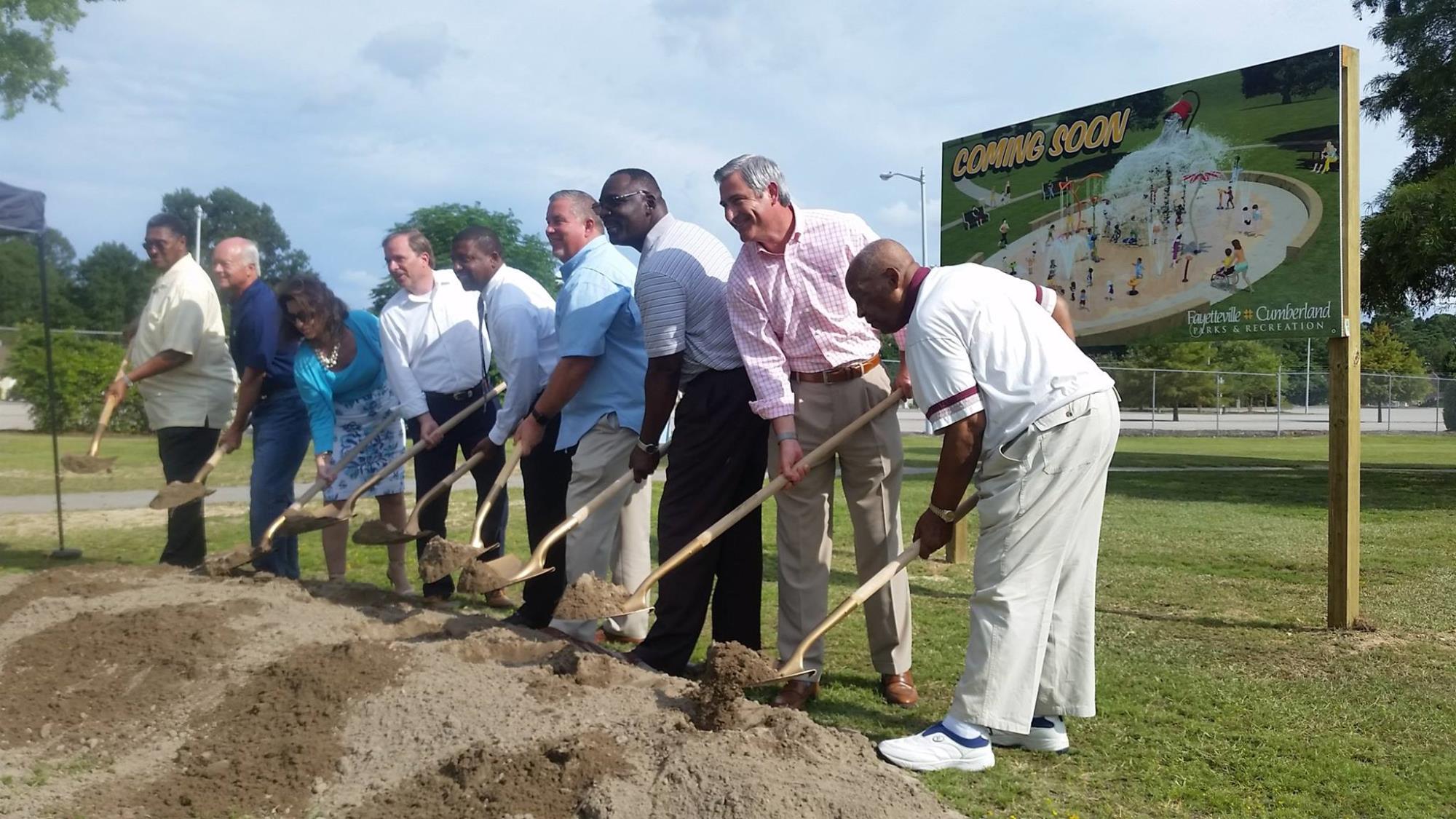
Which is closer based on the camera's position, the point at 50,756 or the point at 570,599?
the point at 50,756

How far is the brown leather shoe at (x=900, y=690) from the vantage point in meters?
4.07

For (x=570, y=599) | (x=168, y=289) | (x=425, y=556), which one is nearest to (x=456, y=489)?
(x=168, y=289)

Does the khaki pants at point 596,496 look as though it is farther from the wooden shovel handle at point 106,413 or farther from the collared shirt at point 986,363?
the wooden shovel handle at point 106,413

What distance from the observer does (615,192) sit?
14.5 ft

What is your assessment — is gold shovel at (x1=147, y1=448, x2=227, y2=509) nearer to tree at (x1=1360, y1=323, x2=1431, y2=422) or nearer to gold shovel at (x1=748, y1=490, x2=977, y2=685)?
gold shovel at (x1=748, y1=490, x2=977, y2=685)

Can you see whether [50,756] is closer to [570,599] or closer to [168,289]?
[570,599]

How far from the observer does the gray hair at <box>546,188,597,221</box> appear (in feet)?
15.7

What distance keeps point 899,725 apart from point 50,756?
2.85 m

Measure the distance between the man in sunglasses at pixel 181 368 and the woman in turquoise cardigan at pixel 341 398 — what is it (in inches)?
32.3

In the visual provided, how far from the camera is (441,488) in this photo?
5.51m

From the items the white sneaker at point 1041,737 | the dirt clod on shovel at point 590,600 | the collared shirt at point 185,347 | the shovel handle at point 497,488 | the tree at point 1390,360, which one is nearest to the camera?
the white sneaker at point 1041,737

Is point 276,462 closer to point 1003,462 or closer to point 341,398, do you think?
point 341,398

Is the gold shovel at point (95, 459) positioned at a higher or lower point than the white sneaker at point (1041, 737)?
higher

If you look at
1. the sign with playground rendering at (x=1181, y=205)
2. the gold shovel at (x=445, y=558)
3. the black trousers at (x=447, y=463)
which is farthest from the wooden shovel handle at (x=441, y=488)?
the sign with playground rendering at (x=1181, y=205)
